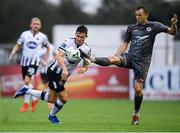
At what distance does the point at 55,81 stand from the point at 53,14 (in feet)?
267

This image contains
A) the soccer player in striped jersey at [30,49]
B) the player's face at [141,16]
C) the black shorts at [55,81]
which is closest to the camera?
the black shorts at [55,81]

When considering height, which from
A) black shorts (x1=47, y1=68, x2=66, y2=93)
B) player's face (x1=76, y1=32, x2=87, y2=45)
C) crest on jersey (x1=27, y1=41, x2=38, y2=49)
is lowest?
black shorts (x1=47, y1=68, x2=66, y2=93)

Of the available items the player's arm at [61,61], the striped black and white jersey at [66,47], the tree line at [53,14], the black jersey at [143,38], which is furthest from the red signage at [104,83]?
the tree line at [53,14]

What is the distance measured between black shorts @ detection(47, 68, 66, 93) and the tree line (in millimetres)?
61674

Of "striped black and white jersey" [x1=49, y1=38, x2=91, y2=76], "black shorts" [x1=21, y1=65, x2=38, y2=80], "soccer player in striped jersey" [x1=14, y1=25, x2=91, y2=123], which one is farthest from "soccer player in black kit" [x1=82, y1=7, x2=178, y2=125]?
"black shorts" [x1=21, y1=65, x2=38, y2=80]

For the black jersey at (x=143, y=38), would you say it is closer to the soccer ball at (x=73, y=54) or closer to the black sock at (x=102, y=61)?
the black sock at (x=102, y=61)

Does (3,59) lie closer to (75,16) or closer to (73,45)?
(73,45)

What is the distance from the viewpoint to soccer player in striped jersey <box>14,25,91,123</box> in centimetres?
1642

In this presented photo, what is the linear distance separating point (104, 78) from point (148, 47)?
16.3 meters

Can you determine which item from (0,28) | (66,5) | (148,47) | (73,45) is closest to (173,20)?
(148,47)

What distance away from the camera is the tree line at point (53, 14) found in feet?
Result: 286

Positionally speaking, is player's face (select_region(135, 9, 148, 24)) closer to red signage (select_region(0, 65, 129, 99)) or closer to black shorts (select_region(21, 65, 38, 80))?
black shorts (select_region(21, 65, 38, 80))

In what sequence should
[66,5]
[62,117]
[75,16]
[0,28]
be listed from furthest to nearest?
[66,5], [75,16], [0,28], [62,117]

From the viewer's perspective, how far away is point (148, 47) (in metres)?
17.6
